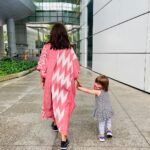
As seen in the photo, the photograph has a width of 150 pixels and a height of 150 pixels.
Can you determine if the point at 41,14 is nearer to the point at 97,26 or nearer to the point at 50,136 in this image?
the point at 97,26

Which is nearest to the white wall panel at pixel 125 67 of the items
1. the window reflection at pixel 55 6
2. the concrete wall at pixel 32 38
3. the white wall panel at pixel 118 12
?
the white wall panel at pixel 118 12

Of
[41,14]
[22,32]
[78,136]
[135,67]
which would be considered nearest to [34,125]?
[78,136]

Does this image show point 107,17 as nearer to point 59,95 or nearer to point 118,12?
point 118,12

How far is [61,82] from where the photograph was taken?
3.34 m

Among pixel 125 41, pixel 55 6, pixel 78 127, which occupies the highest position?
pixel 55 6

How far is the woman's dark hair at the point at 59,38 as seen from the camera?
3441 mm

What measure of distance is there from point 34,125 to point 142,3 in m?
6.09

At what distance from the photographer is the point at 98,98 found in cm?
371

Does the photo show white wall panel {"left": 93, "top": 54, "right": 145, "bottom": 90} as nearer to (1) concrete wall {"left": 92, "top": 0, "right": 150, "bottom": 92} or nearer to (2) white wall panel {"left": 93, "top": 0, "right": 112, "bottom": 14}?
(1) concrete wall {"left": 92, "top": 0, "right": 150, "bottom": 92}

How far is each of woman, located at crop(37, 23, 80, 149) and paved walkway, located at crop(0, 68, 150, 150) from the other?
51cm

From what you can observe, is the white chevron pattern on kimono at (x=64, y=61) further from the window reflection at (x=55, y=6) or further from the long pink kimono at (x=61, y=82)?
the window reflection at (x=55, y=6)

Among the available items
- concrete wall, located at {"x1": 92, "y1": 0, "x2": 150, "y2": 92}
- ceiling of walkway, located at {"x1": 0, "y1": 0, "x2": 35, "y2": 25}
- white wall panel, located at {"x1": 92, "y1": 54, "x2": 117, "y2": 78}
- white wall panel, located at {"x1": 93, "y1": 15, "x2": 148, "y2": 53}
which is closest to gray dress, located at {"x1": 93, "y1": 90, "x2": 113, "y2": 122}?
concrete wall, located at {"x1": 92, "y1": 0, "x2": 150, "y2": 92}

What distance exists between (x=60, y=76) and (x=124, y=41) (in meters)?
7.31

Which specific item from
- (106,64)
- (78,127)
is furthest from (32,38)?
(78,127)
